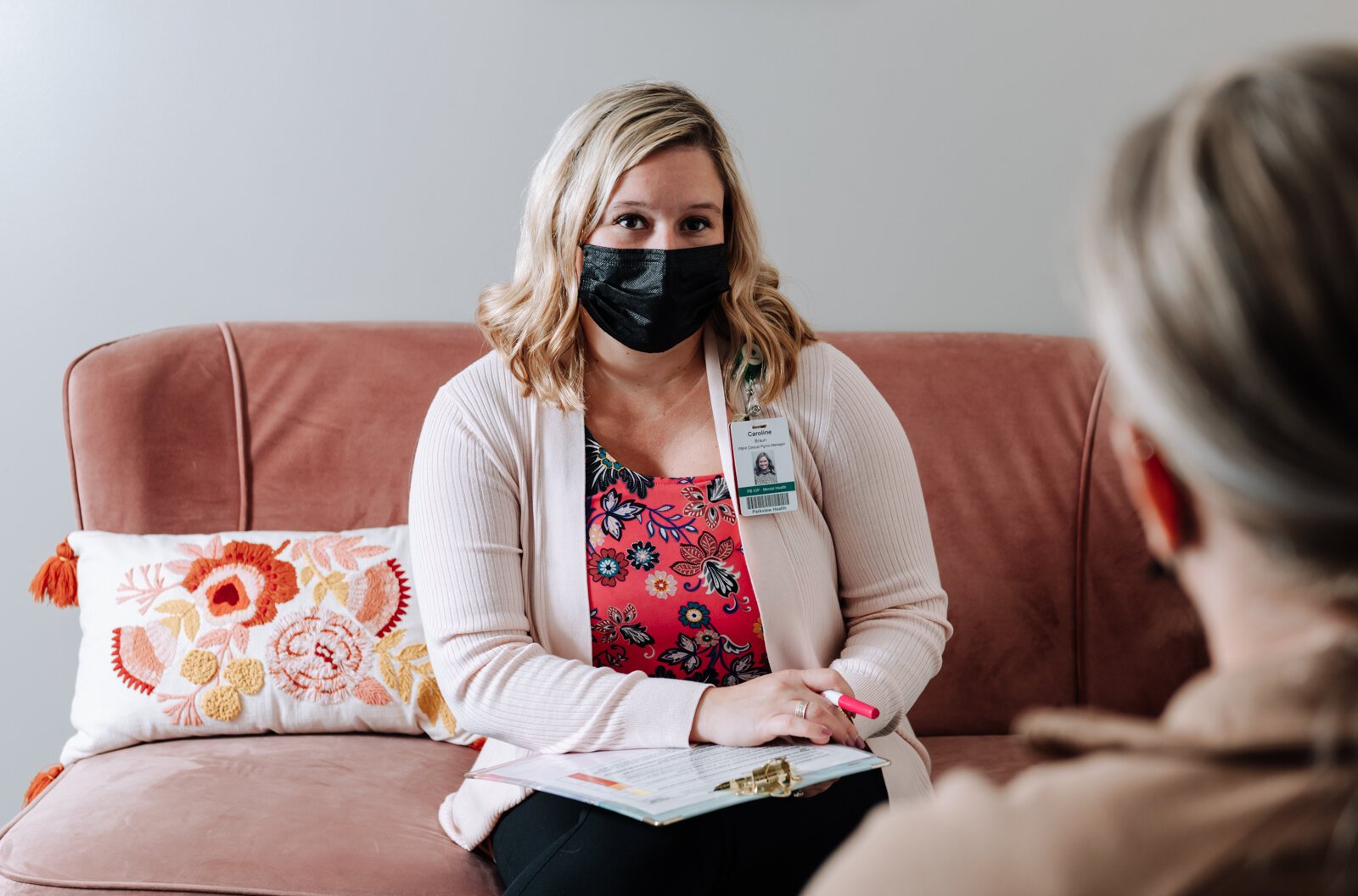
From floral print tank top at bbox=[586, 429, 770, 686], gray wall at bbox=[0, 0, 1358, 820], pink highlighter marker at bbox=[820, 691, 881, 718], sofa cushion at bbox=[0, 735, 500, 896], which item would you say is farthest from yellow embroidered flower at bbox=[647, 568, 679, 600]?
gray wall at bbox=[0, 0, 1358, 820]

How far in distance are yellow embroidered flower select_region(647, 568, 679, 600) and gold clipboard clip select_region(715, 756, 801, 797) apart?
338mm

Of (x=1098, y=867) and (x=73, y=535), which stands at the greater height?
(x=1098, y=867)

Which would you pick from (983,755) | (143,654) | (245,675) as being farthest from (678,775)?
(143,654)

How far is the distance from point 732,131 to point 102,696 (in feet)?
4.85

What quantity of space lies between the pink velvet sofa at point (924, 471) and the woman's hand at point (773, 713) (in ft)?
1.79

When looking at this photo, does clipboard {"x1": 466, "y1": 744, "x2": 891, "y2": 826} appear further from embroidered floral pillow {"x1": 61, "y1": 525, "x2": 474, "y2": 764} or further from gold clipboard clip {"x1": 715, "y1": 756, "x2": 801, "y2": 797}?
embroidered floral pillow {"x1": 61, "y1": 525, "x2": 474, "y2": 764}

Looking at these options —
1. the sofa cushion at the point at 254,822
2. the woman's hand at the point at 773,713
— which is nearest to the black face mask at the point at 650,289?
the woman's hand at the point at 773,713

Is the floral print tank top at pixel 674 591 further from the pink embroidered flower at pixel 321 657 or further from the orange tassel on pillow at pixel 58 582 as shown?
the orange tassel on pillow at pixel 58 582

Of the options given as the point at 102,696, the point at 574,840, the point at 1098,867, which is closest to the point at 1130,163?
the point at 1098,867

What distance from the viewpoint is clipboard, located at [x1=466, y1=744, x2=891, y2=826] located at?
1190 millimetres

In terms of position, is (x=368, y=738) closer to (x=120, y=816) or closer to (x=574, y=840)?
(x=120, y=816)

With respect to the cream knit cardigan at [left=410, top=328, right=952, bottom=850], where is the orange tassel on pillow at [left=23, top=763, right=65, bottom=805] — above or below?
below

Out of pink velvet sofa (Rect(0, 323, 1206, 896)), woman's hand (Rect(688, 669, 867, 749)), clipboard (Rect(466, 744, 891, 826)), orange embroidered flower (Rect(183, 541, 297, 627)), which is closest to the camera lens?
clipboard (Rect(466, 744, 891, 826))

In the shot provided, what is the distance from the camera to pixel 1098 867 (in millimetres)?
503
